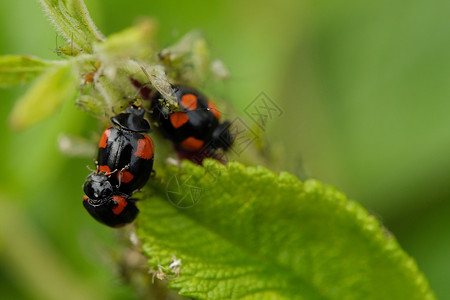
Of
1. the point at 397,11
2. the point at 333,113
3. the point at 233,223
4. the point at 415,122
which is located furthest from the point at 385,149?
the point at 233,223

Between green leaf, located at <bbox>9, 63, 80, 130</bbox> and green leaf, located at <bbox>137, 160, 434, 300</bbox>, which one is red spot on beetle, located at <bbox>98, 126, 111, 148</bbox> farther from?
green leaf, located at <bbox>9, 63, 80, 130</bbox>

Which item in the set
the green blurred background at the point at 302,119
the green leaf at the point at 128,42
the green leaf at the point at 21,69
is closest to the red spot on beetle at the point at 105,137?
the green leaf at the point at 21,69

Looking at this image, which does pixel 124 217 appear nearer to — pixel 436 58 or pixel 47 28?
pixel 47 28

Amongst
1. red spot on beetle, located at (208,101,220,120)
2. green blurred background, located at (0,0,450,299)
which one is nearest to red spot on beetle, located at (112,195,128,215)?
red spot on beetle, located at (208,101,220,120)

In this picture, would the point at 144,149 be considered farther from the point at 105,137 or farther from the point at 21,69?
the point at 21,69

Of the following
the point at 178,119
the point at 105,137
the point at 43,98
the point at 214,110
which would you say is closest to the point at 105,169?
the point at 105,137

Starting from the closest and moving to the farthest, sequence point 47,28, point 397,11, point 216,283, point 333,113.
Result: 1. point 216,283
2. point 47,28
3. point 397,11
4. point 333,113
